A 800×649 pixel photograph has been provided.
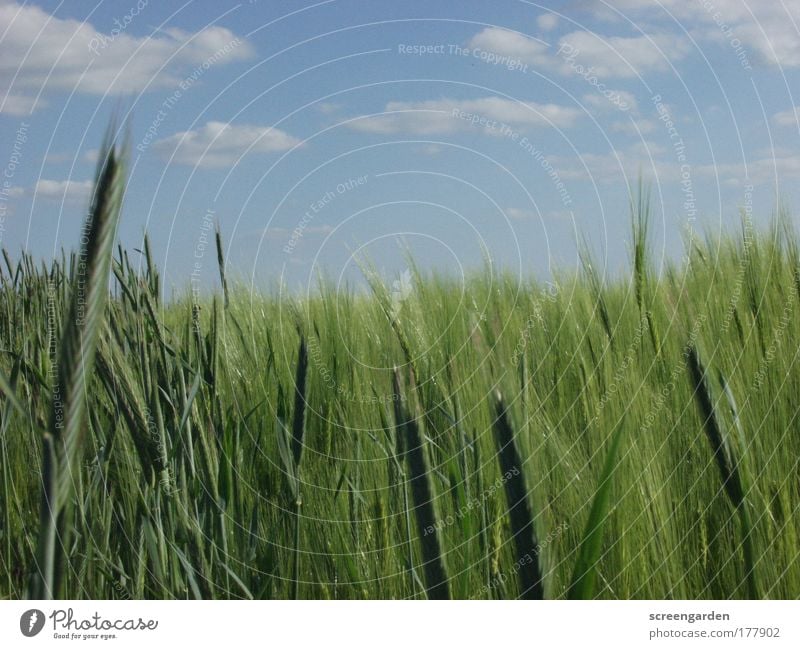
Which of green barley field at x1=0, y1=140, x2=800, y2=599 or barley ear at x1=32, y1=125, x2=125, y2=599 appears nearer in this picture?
barley ear at x1=32, y1=125, x2=125, y2=599

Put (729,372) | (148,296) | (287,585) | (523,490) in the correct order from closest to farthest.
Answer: (523,490), (148,296), (287,585), (729,372)

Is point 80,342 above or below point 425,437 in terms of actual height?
above

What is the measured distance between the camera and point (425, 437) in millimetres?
823

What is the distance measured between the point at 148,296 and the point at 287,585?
0.39m

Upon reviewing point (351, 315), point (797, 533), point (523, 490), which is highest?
point (351, 315)

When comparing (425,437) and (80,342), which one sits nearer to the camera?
(80,342)

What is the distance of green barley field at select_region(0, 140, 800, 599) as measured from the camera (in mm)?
871

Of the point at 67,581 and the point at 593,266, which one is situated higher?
the point at 593,266

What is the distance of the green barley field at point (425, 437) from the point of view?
0.87 m

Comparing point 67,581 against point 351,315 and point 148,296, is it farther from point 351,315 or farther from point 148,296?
point 351,315

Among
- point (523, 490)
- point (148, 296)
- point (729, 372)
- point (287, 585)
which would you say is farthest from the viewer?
point (729, 372)

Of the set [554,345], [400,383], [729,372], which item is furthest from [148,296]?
[729,372]

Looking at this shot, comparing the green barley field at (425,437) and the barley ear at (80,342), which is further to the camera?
the green barley field at (425,437)
